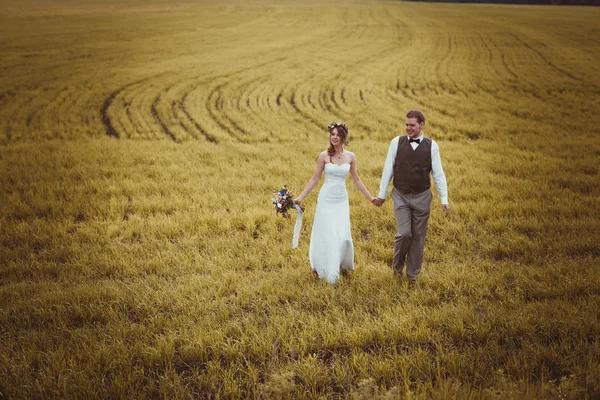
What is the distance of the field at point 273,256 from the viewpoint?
3.18 m

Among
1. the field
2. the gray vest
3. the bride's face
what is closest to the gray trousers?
the gray vest

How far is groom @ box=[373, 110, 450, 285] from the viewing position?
4492 millimetres

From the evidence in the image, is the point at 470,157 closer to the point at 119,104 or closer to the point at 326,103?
the point at 326,103

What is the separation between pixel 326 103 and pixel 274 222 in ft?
40.7

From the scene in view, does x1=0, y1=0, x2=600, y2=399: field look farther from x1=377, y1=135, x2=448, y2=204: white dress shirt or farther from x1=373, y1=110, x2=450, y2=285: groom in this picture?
x1=377, y1=135, x2=448, y2=204: white dress shirt

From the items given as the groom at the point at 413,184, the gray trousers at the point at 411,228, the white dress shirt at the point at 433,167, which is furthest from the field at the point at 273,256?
the white dress shirt at the point at 433,167

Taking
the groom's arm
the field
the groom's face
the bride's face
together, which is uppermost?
the groom's face

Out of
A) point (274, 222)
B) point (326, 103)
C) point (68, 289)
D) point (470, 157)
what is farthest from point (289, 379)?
point (326, 103)

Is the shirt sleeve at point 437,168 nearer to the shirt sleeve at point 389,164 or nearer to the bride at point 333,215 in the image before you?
the shirt sleeve at point 389,164

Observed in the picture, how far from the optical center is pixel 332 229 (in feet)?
15.8

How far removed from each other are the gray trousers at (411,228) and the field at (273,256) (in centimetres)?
25

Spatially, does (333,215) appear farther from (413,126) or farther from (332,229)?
(413,126)

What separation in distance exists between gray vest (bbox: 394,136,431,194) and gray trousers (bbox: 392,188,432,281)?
11 centimetres

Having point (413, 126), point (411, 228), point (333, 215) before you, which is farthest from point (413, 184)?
point (333, 215)
